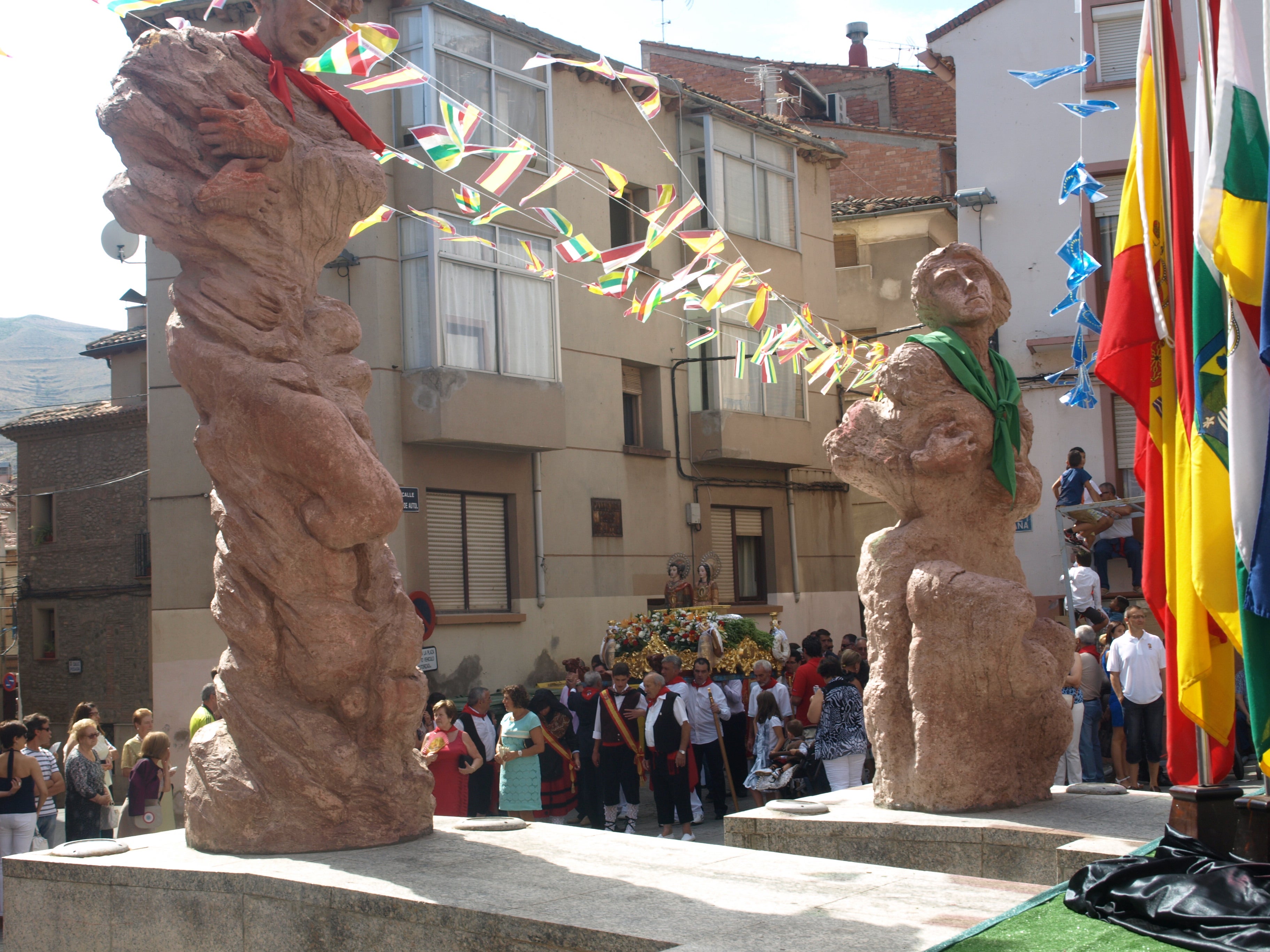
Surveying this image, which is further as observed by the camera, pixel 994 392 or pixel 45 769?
pixel 45 769

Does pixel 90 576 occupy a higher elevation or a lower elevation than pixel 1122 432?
lower

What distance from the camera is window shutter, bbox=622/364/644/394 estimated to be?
68.5 feet

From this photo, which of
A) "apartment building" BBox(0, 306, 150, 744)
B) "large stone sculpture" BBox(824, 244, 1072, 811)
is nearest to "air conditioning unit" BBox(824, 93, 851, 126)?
"apartment building" BBox(0, 306, 150, 744)

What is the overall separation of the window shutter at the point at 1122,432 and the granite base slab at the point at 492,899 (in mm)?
12451

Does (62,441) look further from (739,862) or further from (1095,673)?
(739,862)

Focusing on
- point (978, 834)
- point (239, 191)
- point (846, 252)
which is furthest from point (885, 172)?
point (239, 191)

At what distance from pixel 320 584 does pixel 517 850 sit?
5.22ft

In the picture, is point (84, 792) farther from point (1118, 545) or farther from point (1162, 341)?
A: point (1118, 545)

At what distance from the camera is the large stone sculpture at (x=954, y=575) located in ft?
23.0

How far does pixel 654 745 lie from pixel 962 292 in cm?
519

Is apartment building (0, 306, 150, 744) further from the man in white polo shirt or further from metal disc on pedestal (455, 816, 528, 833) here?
metal disc on pedestal (455, 816, 528, 833)

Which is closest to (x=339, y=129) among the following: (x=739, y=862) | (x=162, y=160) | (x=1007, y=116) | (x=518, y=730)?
(x=162, y=160)

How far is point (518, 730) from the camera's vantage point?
10.4 metres

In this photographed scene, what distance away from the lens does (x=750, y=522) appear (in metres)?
22.5
